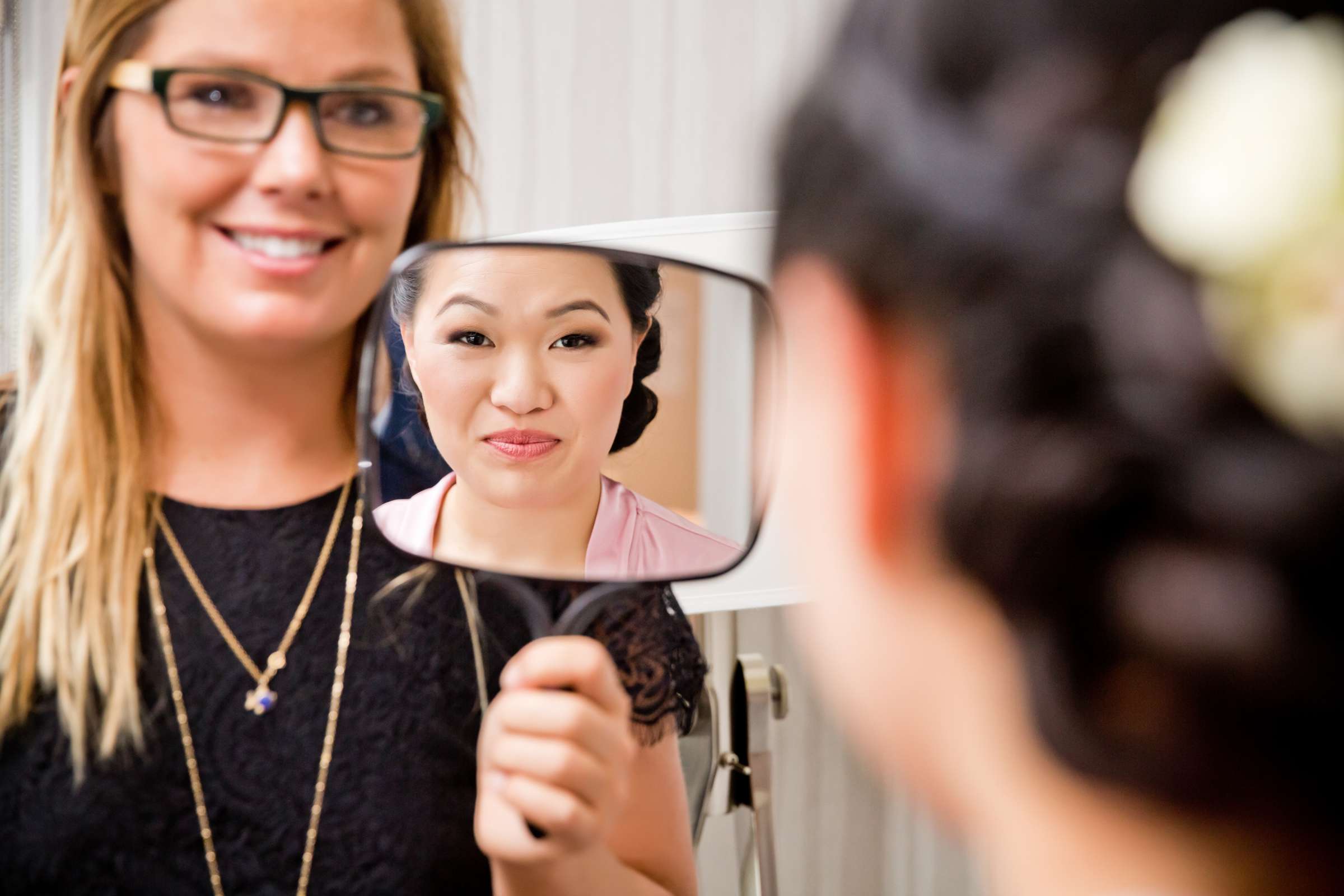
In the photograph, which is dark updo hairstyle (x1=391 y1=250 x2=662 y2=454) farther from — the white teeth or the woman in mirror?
the white teeth

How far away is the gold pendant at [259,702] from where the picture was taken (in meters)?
0.84

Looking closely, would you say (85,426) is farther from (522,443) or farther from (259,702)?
(522,443)

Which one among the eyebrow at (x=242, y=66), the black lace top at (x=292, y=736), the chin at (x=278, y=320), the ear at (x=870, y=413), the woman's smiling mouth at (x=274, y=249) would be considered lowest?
the black lace top at (x=292, y=736)

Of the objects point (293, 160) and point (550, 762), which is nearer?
point (550, 762)

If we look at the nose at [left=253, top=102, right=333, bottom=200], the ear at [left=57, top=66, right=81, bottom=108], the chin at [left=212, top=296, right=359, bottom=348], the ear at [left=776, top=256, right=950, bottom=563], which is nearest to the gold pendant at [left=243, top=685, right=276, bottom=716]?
the chin at [left=212, top=296, right=359, bottom=348]

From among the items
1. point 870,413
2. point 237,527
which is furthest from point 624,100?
point 870,413

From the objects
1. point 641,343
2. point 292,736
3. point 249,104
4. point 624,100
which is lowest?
point 292,736

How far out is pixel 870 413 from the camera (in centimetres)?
29

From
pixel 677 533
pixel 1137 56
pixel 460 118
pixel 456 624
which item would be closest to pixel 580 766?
pixel 677 533

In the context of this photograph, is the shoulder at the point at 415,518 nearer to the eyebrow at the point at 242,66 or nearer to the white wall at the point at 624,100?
the eyebrow at the point at 242,66

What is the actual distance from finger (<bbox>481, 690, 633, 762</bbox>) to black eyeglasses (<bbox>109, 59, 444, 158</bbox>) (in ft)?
1.56

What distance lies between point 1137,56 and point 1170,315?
0.20 ft

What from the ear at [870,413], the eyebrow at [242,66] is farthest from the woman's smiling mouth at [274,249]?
the ear at [870,413]

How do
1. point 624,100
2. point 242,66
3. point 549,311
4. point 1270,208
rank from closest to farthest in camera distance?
point 1270,208 < point 549,311 < point 242,66 < point 624,100
